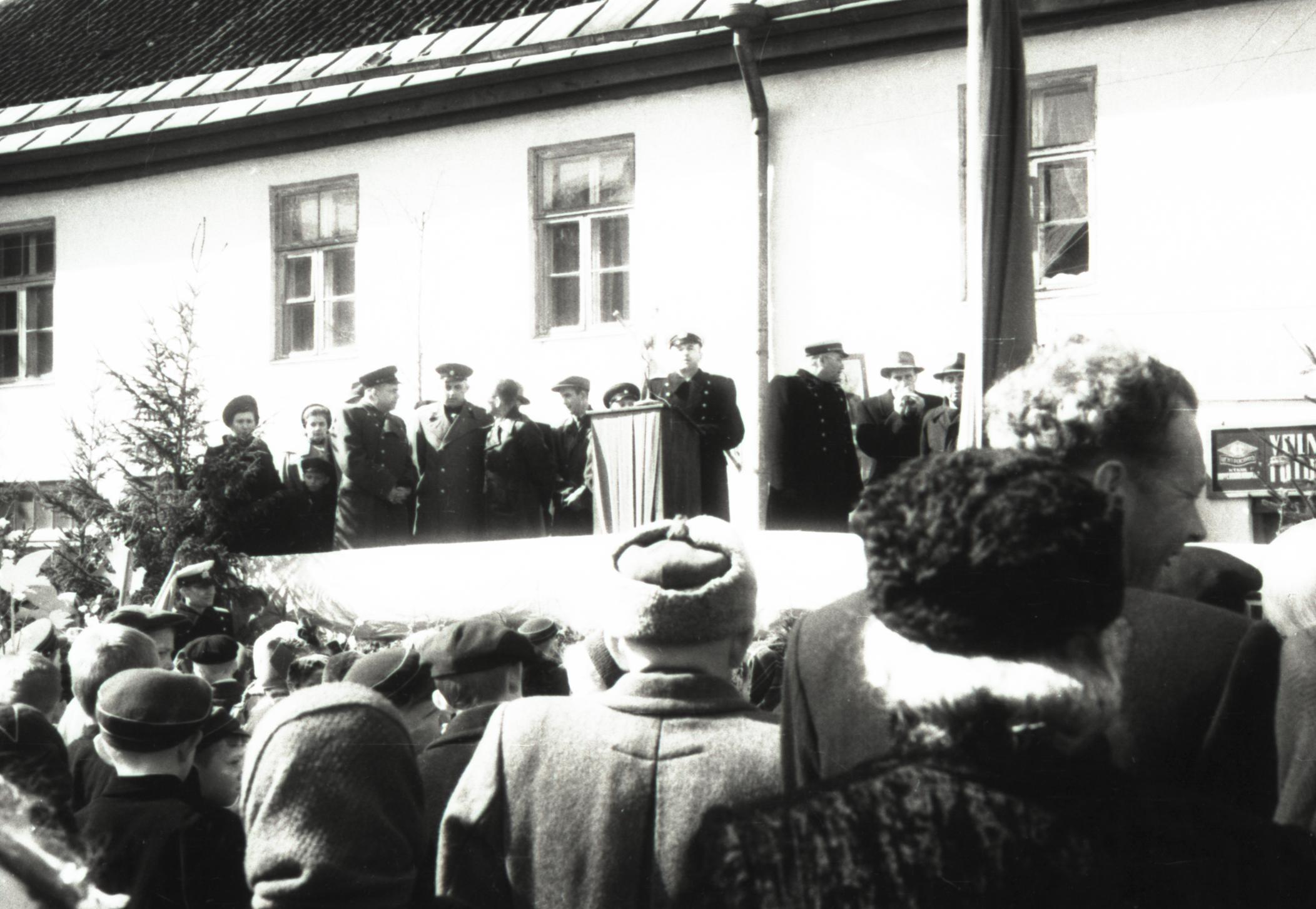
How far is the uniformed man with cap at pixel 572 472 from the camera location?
12769 mm

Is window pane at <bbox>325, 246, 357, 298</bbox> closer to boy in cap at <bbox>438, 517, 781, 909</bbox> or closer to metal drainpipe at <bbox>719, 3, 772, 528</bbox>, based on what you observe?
metal drainpipe at <bbox>719, 3, 772, 528</bbox>

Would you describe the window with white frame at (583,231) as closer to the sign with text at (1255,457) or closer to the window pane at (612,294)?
the window pane at (612,294)

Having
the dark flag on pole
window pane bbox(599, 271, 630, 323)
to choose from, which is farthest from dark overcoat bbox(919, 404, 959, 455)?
the dark flag on pole

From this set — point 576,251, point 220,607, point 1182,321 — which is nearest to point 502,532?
point 220,607

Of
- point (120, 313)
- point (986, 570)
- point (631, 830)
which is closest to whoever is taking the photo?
point (986, 570)

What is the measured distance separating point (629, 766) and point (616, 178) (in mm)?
13016

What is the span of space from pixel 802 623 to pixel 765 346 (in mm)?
11781

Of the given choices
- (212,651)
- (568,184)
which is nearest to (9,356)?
(568,184)

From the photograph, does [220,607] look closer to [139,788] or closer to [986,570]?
[139,788]

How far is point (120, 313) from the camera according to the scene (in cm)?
1836

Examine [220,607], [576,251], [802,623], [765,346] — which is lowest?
[220,607]

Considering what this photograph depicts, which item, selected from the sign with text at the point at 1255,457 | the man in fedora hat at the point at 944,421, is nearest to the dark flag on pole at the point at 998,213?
the man in fedora hat at the point at 944,421

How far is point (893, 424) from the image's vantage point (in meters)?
12.1

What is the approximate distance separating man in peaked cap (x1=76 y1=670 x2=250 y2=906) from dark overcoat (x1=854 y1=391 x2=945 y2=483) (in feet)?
28.2
